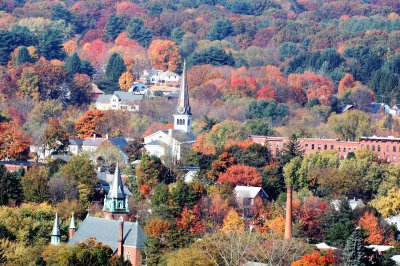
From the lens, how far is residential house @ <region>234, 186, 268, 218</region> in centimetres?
7612

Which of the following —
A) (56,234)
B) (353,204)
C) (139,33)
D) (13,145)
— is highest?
(139,33)

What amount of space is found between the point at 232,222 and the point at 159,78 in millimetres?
57549

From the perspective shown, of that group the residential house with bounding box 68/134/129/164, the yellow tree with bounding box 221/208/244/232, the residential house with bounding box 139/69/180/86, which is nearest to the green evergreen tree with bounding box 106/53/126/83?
the residential house with bounding box 139/69/180/86

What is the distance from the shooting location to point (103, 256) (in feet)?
191

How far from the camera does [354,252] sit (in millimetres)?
60438

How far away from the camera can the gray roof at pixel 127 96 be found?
114m

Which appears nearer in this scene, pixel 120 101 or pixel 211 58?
pixel 120 101

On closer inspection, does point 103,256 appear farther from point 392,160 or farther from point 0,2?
point 0,2

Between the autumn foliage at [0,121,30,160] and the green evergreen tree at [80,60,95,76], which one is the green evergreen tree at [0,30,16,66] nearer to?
the green evergreen tree at [80,60,95,76]

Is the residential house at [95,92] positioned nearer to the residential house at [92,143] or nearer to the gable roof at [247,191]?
the residential house at [92,143]

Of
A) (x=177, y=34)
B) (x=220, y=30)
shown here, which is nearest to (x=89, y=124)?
(x=177, y=34)

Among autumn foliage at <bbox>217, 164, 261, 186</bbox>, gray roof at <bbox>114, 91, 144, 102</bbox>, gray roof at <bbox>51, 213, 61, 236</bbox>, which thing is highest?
gray roof at <bbox>114, 91, 144, 102</bbox>

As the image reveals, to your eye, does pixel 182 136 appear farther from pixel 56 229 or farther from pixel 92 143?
pixel 56 229

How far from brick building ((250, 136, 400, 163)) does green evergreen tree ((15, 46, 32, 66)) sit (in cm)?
3307
